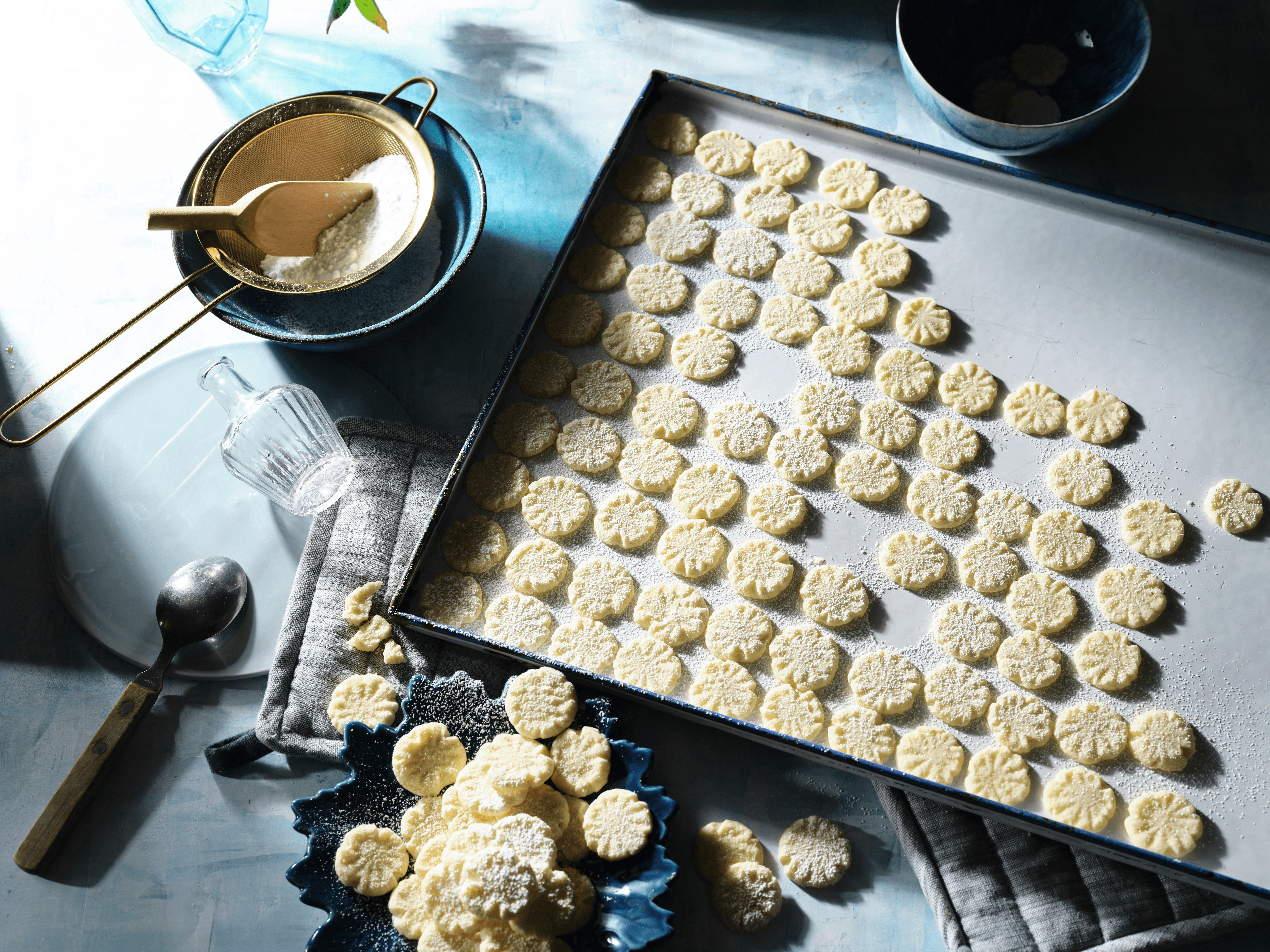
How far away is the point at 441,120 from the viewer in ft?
4.23

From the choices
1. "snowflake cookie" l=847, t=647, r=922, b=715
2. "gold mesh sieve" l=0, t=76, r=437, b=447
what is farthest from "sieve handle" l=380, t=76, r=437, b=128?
"snowflake cookie" l=847, t=647, r=922, b=715

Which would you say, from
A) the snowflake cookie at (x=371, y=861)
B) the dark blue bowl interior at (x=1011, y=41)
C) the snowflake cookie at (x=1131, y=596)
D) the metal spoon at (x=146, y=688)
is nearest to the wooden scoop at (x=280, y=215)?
the metal spoon at (x=146, y=688)

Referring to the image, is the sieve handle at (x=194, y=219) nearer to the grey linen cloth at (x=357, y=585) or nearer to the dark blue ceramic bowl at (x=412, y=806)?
the grey linen cloth at (x=357, y=585)

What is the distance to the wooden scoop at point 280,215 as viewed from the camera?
1164 millimetres

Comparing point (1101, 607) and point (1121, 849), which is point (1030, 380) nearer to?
point (1101, 607)

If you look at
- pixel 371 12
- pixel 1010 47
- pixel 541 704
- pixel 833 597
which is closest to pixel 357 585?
pixel 541 704

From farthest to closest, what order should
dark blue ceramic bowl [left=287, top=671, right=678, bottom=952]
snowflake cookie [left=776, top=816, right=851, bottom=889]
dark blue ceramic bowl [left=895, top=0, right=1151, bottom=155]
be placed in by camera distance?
dark blue ceramic bowl [left=895, top=0, right=1151, bottom=155] → snowflake cookie [left=776, top=816, right=851, bottom=889] → dark blue ceramic bowl [left=287, top=671, right=678, bottom=952]

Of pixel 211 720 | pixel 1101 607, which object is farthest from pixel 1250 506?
pixel 211 720

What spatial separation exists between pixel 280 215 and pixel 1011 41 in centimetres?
118

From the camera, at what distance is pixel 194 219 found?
117cm

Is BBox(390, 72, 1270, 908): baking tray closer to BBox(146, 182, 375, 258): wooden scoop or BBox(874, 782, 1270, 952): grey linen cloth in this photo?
BBox(874, 782, 1270, 952): grey linen cloth

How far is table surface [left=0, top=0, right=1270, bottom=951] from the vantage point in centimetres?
113

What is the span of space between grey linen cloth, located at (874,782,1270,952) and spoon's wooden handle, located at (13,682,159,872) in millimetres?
985

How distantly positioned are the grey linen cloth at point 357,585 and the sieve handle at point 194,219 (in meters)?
0.31
